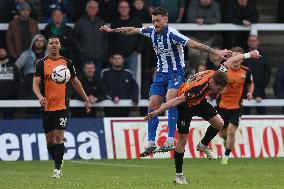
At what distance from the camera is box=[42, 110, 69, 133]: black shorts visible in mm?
17777

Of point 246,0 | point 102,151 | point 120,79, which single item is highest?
point 246,0

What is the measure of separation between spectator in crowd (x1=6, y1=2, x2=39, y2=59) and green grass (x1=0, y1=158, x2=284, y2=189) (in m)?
3.15

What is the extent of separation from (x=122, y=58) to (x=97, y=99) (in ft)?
3.95

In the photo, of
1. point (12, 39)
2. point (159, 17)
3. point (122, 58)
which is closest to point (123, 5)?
point (122, 58)

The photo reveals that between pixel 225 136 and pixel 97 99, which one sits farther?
pixel 97 99

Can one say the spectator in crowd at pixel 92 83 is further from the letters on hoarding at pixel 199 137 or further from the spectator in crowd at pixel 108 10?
the spectator in crowd at pixel 108 10

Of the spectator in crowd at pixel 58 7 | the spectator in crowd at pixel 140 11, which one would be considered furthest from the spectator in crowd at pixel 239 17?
the spectator in crowd at pixel 58 7

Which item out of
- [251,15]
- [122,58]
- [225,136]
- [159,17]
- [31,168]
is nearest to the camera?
[159,17]

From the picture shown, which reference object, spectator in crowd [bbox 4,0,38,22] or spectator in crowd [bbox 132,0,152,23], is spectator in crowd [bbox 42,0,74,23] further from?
spectator in crowd [bbox 132,0,152,23]

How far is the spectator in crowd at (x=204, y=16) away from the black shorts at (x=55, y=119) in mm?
8685

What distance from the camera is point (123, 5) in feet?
81.8

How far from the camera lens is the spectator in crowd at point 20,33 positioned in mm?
24812

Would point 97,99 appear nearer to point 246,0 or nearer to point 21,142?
point 21,142

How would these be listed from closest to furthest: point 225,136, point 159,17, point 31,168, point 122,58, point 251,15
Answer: point 159,17 < point 31,168 < point 225,136 < point 122,58 < point 251,15
